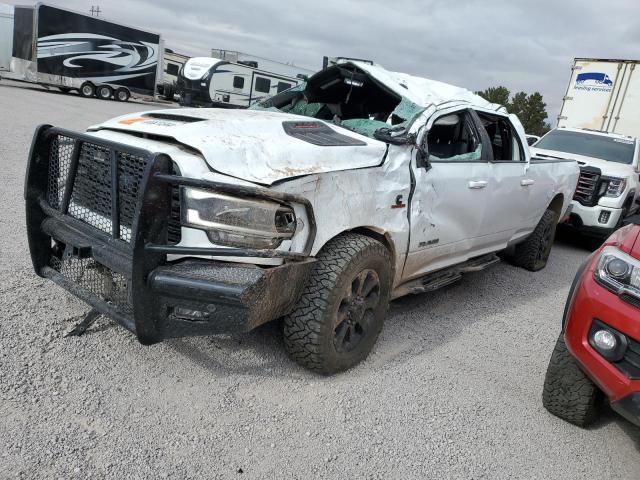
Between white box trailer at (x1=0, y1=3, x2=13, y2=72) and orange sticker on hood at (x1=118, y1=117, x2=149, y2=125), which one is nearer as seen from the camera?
orange sticker on hood at (x1=118, y1=117, x2=149, y2=125)

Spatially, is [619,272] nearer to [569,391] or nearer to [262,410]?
[569,391]

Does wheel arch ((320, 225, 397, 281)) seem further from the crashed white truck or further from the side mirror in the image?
the side mirror

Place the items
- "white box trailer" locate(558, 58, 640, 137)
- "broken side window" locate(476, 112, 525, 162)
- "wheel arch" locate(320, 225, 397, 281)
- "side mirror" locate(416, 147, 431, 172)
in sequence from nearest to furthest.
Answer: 1. "wheel arch" locate(320, 225, 397, 281)
2. "side mirror" locate(416, 147, 431, 172)
3. "broken side window" locate(476, 112, 525, 162)
4. "white box trailer" locate(558, 58, 640, 137)

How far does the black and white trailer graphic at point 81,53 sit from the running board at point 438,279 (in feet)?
74.6

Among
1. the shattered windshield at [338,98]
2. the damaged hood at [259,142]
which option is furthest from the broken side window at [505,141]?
the damaged hood at [259,142]

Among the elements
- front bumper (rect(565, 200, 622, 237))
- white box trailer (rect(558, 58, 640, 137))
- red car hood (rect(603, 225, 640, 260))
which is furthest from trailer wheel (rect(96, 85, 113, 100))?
red car hood (rect(603, 225, 640, 260))

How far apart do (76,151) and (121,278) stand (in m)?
0.74

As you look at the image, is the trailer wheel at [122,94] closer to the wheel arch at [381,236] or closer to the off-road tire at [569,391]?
the wheel arch at [381,236]

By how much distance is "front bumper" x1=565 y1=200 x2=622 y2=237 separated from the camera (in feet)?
24.2

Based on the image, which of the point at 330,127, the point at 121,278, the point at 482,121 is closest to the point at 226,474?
the point at 121,278

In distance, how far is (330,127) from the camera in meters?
3.54

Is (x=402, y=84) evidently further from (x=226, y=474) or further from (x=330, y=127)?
(x=226, y=474)

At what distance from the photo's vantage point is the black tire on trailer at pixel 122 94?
25344 mm

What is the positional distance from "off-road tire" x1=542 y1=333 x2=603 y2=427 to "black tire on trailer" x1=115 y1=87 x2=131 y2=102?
2599cm
